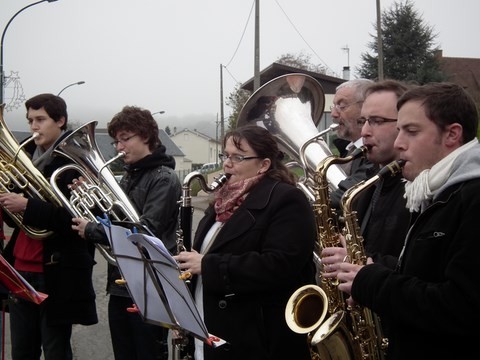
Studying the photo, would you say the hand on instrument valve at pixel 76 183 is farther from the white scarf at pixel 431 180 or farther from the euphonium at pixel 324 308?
the white scarf at pixel 431 180

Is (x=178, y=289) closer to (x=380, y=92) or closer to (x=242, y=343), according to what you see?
(x=242, y=343)

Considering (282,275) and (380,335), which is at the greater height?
(282,275)

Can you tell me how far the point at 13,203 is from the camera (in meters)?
3.97

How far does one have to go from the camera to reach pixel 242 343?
292 centimetres

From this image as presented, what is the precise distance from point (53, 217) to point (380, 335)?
237 centimetres

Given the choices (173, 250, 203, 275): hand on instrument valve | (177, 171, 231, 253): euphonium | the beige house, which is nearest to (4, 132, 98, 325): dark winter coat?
(177, 171, 231, 253): euphonium

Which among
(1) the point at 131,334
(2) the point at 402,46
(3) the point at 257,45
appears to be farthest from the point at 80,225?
(2) the point at 402,46

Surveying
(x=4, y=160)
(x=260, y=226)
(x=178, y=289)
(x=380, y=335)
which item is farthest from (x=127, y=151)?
(x=380, y=335)

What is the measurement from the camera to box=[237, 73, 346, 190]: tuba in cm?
457

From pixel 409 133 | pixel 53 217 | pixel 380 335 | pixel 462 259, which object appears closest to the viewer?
pixel 462 259

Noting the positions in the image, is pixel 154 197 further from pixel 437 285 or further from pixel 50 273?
pixel 437 285

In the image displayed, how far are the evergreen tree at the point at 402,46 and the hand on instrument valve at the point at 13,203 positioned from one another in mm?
26067

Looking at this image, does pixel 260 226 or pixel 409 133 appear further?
pixel 260 226

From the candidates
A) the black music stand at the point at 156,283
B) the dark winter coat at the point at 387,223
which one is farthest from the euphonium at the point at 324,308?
the black music stand at the point at 156,283
